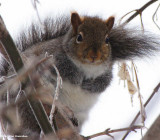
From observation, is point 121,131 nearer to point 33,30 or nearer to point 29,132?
point 29,132

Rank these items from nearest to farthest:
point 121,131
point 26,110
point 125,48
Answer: point 121,131 → point 26,110 → point 125,48

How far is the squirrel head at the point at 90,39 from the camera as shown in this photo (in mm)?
1561

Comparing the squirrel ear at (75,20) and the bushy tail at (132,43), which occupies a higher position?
the squirrel ear at (75,20)

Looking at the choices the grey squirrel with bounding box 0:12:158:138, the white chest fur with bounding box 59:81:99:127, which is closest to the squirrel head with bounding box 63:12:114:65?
the grey squirrel with bounding box 0:12:158:138

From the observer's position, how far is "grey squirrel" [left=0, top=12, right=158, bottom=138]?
5.30 ft

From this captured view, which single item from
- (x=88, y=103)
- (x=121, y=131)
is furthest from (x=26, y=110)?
(x=121, y=131)

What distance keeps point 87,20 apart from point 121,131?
3.60 ft

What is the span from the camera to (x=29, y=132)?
5.35ft

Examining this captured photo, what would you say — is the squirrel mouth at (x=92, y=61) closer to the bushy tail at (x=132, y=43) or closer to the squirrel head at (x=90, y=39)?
the squirrel head at (x=90, y=39)

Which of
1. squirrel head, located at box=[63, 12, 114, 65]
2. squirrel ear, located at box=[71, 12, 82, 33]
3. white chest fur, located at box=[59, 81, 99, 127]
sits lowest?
white chest fur, located at box=[59, 81, 99, 127]

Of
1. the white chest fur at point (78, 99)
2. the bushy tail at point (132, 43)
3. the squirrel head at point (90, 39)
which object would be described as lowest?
the white chest fur at point (78, 99)

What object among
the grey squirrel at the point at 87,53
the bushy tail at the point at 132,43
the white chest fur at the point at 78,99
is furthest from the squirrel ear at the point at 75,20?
the white chest fur at the point at 78,99

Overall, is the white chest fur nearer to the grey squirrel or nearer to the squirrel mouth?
the grey squirrel

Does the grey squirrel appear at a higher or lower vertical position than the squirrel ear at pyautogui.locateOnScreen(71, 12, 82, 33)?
lower
